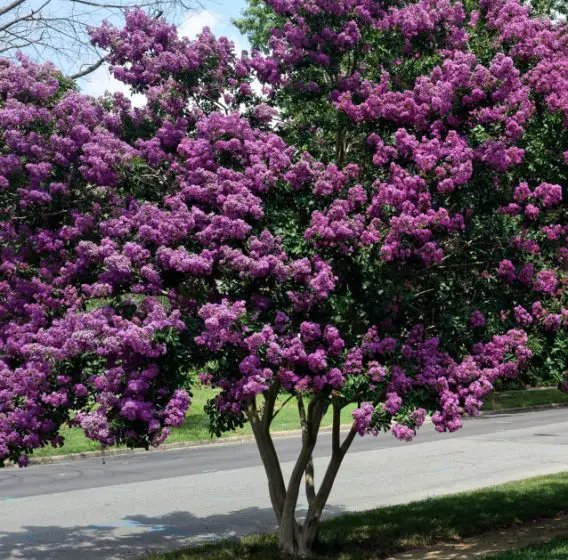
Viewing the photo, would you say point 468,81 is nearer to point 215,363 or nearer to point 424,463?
point 215,363

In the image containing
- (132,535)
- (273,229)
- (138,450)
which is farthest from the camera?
(138,450)

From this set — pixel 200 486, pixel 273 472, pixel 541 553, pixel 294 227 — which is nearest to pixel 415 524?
pixel 273 472

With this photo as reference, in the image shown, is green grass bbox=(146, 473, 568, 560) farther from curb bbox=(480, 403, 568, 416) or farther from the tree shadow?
curb bbox=(480, 403, 568, 416)

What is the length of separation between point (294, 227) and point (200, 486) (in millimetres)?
9305

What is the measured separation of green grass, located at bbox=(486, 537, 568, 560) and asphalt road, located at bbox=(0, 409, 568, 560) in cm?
404

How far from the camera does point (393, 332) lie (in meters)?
7.63

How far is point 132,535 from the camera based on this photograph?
1145 cm

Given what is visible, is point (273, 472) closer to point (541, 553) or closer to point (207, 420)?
point (541, 553)

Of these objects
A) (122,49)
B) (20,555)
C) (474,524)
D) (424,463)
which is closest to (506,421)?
(424,463)

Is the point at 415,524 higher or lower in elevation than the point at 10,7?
lower

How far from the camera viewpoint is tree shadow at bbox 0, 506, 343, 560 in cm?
1038

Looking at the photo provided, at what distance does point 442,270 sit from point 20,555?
600 centimetres

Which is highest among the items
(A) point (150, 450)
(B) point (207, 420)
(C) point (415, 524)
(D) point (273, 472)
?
(B) point (207, 420)

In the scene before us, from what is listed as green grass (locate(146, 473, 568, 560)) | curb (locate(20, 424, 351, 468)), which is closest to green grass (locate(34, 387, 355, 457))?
curb (locate(20, 424, 351, 468))
